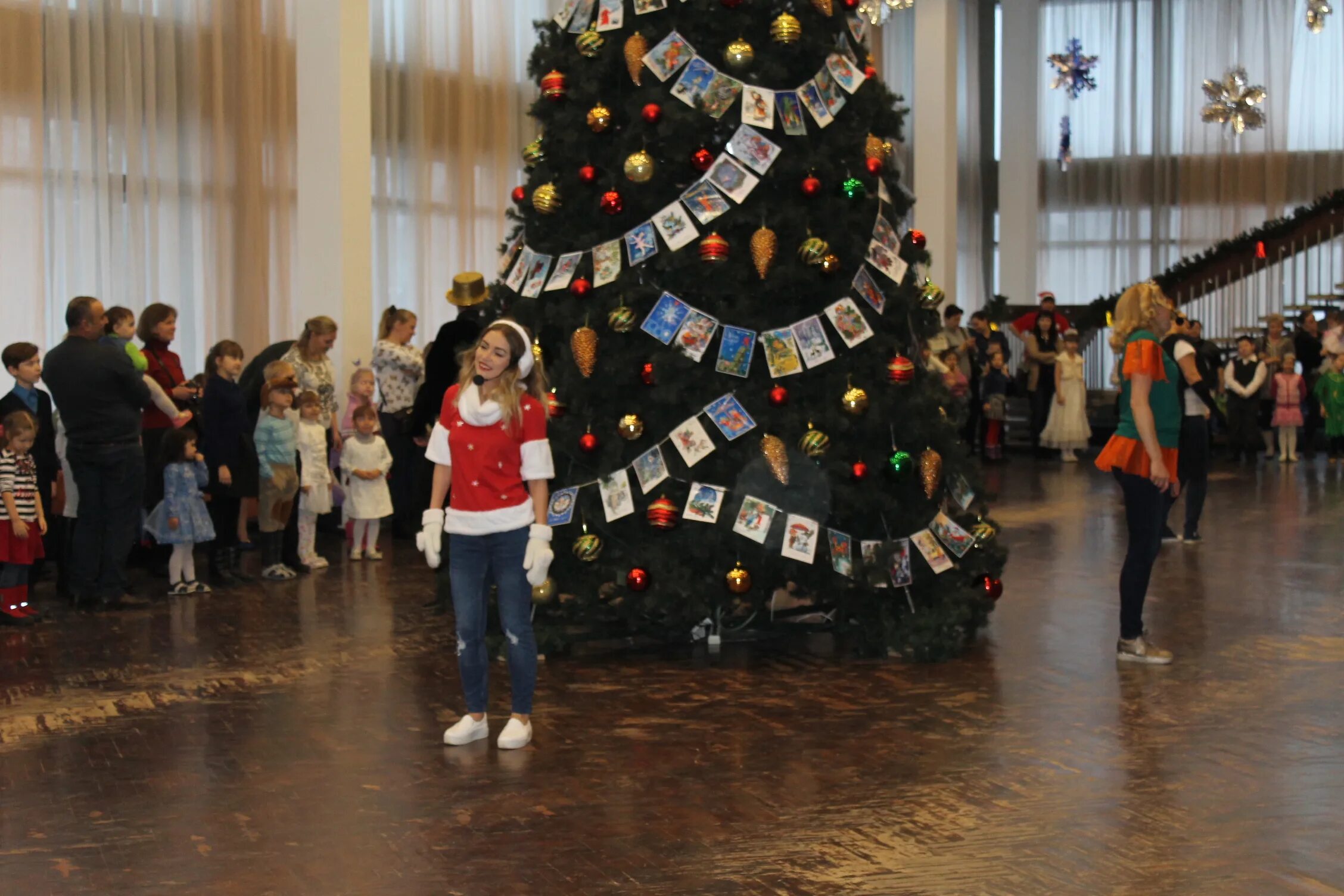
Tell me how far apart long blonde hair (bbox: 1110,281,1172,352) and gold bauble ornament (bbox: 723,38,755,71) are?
6.61ft

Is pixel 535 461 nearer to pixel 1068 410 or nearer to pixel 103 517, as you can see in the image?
pixel 103 517

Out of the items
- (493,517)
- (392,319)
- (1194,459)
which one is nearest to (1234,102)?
(1194,459)

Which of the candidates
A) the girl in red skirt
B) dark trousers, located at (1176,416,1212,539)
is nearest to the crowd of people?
the girl in red skirt

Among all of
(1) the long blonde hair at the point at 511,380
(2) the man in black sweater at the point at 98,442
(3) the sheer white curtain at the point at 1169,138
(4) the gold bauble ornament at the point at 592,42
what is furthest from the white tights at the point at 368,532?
(3) the sheer white curtain at the point at 1169,138

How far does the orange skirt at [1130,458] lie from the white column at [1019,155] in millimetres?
17938

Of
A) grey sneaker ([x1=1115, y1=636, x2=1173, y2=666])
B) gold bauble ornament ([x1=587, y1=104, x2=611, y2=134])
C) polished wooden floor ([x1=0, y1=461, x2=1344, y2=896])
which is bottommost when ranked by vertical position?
polished wooden floor ([x1=0, y1=461, x2=1344, y2=896])

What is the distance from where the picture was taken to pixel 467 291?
33.1ft

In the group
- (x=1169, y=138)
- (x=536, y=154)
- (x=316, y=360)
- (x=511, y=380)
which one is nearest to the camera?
(x=511, y=380)

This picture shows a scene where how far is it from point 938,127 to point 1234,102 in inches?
162

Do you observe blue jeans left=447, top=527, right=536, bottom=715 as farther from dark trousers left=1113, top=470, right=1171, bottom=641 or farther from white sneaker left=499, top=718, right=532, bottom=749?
dark trousers left=1113, top=470, right=1171, bottom=641

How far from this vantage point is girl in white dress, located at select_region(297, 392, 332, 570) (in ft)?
33.4

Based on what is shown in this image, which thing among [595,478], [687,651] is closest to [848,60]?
[595,478]

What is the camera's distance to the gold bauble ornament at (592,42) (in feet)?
23.5

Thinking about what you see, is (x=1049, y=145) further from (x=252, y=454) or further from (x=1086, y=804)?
(x=1086, y=804)
